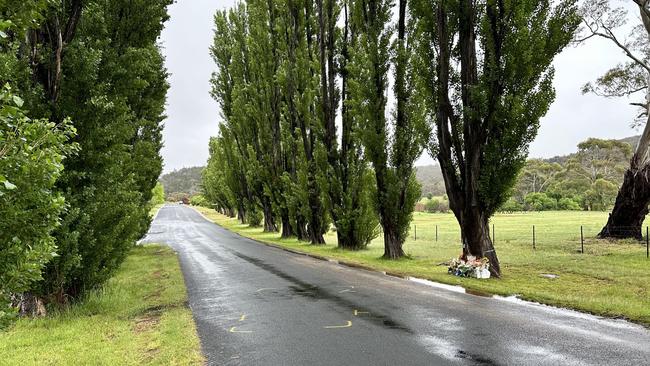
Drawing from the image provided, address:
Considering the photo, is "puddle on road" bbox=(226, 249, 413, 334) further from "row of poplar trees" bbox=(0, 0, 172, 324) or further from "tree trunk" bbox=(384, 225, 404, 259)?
"tree trunk" bbox=(384, 225, 404, 259)

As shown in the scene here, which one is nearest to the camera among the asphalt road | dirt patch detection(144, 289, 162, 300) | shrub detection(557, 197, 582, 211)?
the asphalt road

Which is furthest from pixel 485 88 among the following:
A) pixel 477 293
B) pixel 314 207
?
pixel 314 207

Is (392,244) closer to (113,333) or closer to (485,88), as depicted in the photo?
(485,88)

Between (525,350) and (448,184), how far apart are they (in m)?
8.43

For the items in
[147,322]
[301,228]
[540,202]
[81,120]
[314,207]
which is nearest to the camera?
[147,322]

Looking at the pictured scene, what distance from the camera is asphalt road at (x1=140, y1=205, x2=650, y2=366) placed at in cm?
543

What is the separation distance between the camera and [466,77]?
13.3 metres

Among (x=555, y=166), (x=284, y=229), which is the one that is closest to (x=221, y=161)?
(x=284, y=229)

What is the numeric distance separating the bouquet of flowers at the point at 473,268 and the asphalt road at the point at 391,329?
201 cm

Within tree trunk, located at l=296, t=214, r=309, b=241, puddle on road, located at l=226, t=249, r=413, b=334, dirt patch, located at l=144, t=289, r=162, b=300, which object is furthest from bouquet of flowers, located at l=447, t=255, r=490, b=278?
tree trunk, located at l=296, t=214, r=309, b=241

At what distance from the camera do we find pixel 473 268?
12.2m

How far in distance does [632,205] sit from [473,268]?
46.6 feet

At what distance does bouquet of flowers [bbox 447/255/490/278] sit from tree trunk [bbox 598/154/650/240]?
44.1 feet

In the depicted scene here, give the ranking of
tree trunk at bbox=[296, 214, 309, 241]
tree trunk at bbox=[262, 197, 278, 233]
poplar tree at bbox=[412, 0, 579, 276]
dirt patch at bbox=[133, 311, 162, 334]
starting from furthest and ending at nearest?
1. tree trunk at bbox=[262, 197, 278, 233]
2. tree trunk at bbox=[296, 214, 309, 241]
3. poplar tree at bbox=[412, 0, 579, 276]
4. dirt patch at bbox=[133, 311, 162, 334]
